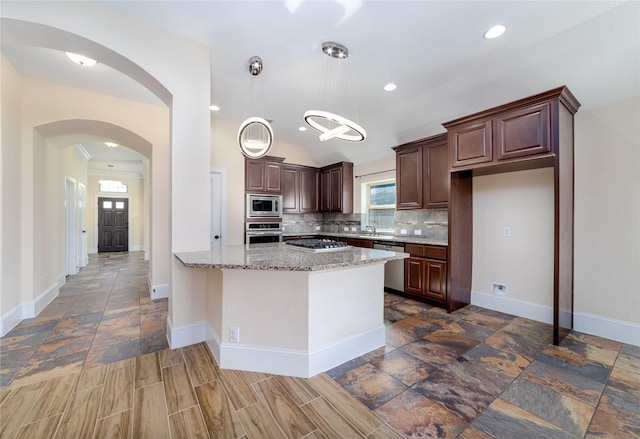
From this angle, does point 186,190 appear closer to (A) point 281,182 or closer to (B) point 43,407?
(B) point 43,407

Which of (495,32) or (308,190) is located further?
(308,190)

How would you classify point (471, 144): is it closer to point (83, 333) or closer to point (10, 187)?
point (83, 333)

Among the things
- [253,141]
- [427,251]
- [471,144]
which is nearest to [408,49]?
[471,144]

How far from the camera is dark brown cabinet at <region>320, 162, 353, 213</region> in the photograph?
5.66 meters

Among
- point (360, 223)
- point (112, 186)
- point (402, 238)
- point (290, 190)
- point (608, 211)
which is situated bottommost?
point (402, 238)

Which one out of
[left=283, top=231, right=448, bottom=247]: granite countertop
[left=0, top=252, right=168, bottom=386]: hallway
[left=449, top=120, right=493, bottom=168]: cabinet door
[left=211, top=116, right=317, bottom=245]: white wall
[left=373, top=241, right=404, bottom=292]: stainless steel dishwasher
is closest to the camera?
[left=0, top=252, right=168, bottom=386]: hallway

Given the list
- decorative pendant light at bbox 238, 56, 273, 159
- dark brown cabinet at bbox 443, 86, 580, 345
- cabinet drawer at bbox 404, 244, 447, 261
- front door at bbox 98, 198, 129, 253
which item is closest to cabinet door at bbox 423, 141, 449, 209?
dark brown cabinet at bbox 443, 86, 580, 345

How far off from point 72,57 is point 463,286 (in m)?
5.28

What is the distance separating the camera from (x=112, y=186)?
902cm

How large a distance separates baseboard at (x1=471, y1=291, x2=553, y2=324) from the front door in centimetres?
1063

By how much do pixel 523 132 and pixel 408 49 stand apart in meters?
1.46

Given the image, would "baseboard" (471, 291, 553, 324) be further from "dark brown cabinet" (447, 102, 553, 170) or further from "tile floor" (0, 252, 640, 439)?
"dark brown cabinet" (447, 102, 553, 170)

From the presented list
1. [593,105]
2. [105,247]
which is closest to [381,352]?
[593,105]

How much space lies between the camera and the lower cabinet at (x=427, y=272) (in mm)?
3561
